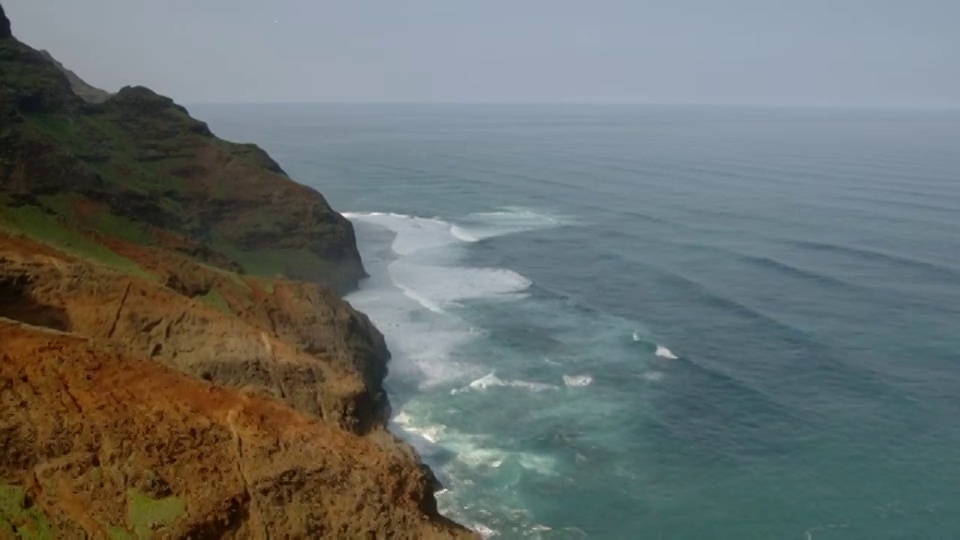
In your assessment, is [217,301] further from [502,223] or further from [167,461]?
[502,223]

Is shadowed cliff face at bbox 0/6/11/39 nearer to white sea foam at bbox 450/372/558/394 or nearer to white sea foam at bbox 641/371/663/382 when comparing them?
white sea foam at bbox 450/372/558/394

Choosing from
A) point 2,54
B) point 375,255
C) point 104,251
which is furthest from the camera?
point 375,255

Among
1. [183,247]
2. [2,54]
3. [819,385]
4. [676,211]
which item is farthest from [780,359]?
[2,54]

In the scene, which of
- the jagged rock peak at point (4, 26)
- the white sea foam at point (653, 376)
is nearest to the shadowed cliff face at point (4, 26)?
the jagged rock peak at point (4, 26)

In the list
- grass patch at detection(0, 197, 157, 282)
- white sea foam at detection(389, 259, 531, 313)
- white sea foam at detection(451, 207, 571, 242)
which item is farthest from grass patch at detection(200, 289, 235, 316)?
white sea foam at detection(451, 207, 571, 242)

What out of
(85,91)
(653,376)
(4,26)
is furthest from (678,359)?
(85,91)

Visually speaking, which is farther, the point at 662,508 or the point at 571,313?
the point at 571,313

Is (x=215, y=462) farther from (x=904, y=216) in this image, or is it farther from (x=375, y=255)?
(x=904, y=216)
